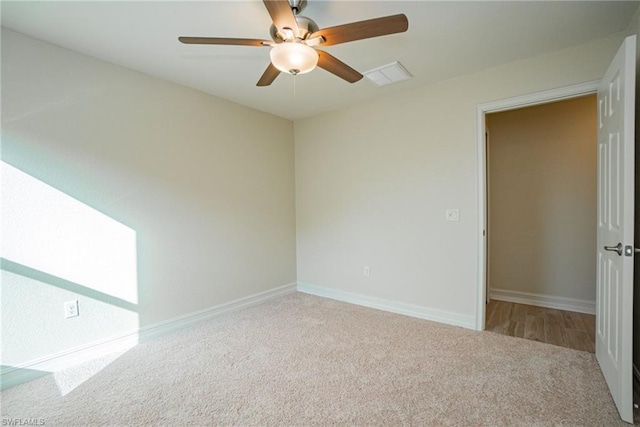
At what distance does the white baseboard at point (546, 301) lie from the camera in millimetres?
3238

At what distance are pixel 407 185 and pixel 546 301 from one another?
216cm

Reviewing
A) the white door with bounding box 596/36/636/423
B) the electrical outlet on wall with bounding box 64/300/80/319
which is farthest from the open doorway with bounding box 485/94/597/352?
the electrical outlet on wall with bounding box 64/300/80/319

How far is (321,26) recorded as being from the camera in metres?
2.04

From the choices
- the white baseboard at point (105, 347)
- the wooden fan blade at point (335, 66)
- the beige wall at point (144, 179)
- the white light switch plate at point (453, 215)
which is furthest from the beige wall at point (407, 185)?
the wooden fan blade at point (335, 66)

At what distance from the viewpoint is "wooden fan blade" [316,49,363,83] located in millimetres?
1735

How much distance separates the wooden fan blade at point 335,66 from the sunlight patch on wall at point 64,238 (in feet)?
7.01

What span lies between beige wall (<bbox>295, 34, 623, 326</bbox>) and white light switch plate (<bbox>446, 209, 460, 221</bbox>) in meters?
0.04

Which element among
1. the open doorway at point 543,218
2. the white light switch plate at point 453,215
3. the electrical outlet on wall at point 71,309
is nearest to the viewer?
the electrical outlet on wall at point 71,309

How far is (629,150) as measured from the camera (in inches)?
62.2

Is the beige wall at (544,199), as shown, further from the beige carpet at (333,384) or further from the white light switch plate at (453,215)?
the beige carpet at (333,384)

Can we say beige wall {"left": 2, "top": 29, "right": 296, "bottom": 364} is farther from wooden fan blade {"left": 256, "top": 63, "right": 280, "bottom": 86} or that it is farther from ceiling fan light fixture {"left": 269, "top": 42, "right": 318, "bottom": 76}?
ceiling fan light fixture {"left": 269, "top": 42, "right": 318, "bottom": 76}

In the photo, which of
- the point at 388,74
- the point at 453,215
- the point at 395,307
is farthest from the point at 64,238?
the point at 453,215

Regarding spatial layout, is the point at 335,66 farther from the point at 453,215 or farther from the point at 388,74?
the point at 453,215

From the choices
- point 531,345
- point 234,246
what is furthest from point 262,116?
point 531,345
